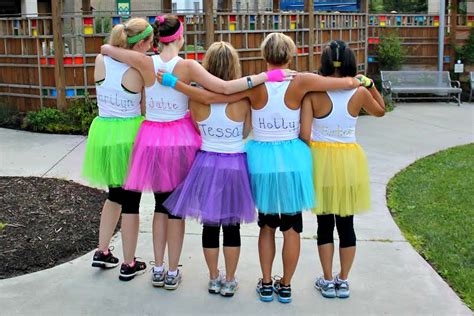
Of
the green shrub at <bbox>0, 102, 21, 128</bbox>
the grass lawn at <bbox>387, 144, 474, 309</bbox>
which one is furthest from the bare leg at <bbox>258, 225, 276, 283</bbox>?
the green shrub at <bbox>0, 102, 21, 128</bbox>

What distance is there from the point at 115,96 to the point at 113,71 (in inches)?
6.9

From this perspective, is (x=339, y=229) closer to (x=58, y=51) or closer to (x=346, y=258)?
(x=346, y=258)

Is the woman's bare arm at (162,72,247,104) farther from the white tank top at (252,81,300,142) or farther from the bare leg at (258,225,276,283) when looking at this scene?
the bare leg at (258,225,276,283)

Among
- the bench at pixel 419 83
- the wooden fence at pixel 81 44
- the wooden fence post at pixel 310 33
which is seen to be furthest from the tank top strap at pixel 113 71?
the bench at pixel 419 83

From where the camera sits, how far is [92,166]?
4281mm

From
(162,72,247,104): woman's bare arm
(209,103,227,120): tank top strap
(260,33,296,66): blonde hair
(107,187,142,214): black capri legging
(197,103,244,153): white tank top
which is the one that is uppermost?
(260,33,296,66): blonde hair

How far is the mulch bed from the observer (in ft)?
15.3

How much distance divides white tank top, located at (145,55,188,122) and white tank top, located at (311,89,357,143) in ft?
2.97

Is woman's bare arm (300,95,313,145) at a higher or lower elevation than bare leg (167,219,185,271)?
higher

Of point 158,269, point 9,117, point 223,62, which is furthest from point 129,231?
point 9,117

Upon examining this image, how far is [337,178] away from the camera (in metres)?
3.89

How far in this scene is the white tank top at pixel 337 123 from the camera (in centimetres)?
385

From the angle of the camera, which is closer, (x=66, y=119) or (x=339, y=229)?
(x=339, y=229)

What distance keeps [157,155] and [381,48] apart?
11.5 m
